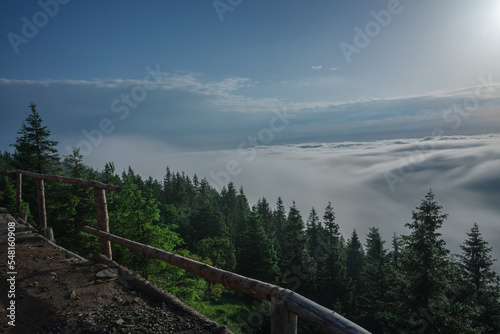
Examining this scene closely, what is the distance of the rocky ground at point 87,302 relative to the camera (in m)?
3.44

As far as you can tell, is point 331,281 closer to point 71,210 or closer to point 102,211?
point 71,210

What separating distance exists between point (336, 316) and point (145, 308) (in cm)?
293

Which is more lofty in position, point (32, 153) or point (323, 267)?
point (32, 153)

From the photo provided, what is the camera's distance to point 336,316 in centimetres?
231

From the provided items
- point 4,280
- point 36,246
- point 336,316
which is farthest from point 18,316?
point 336,316

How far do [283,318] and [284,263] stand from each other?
41840 mm

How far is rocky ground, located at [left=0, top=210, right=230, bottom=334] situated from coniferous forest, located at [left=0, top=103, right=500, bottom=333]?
847 centimetres

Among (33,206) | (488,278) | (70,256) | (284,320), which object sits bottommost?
(488,278)

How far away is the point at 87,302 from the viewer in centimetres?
400

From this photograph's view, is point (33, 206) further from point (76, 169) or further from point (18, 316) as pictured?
point (18, 316)

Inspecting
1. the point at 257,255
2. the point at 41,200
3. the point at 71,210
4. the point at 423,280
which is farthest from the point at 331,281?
the point at 41,200

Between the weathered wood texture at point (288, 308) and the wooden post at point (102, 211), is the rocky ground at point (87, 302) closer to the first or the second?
the wooden post at point (102, 211)

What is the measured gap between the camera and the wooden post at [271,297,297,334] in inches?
108

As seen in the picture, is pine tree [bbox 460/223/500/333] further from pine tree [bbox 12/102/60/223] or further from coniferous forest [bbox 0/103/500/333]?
pine tree [bbox 12/102/60/223]
